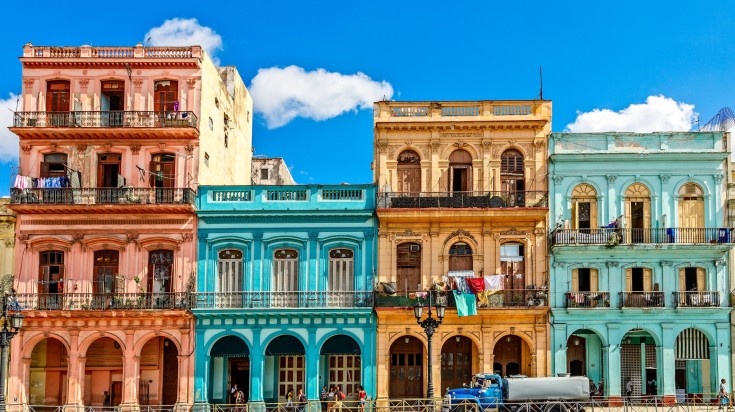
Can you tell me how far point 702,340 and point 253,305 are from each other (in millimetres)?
18283

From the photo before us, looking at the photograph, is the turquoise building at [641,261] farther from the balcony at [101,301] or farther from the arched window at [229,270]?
the balcony at [101,301]

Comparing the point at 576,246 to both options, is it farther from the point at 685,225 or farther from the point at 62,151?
the point at 62,151

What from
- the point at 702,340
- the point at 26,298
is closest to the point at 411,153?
the point at 702,340

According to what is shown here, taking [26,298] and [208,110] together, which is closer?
[26,298]

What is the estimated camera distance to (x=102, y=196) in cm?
3578

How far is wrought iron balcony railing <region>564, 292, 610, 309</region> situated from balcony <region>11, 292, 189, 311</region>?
50.5 feet

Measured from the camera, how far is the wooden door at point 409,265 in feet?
119

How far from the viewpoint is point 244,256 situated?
3625cm

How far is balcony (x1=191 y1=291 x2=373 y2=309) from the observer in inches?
1398

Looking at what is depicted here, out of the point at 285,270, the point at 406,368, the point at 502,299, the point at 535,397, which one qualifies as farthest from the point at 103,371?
the point at 535,397

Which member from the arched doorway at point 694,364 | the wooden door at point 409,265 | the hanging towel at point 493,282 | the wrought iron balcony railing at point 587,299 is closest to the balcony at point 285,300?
the wooden door at point 409,265

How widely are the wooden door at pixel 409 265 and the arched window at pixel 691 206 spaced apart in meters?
11.0

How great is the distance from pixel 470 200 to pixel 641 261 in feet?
24.3

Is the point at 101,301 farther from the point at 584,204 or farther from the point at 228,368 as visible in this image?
the point at 584,204
